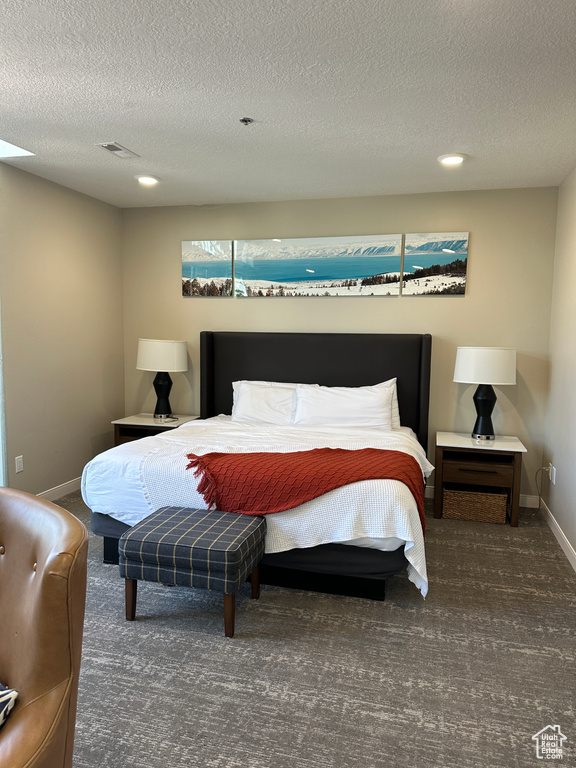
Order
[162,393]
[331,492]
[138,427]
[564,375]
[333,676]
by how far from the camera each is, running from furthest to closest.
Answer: [162,393] → [138,427] → [564,375] → [331,492] → [333,676]

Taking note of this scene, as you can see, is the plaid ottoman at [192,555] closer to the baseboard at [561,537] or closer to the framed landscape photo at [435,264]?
the baseboard at [561,537]

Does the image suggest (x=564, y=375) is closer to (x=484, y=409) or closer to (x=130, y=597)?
(x=484, y=409)

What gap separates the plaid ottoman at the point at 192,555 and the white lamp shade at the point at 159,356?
7.32ft

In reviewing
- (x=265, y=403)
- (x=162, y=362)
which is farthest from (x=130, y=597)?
(x=162, y=362)

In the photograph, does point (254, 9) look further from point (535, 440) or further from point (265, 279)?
point (535, 440)

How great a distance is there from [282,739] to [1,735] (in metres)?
1.08

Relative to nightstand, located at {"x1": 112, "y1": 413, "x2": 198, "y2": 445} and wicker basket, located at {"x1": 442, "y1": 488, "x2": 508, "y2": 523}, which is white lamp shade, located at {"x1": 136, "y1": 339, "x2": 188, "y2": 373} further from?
wicker basket, located at {"x1": 442, "y1": 488, "x2": 508, "y2": 523}

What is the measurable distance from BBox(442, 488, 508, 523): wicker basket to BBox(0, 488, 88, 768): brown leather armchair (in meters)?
3.39

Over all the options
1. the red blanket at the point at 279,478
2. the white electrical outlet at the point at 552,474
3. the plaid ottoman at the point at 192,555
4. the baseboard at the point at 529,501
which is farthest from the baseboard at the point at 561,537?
the plaid ottoman at the point at 192,555

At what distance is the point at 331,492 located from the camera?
270 centimetres

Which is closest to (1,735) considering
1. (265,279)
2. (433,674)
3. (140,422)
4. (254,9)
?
(433,674)

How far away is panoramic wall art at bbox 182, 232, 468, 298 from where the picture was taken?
439 centimetres

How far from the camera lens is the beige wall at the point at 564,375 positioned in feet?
11.2

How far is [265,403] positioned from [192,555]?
84.5 inches
